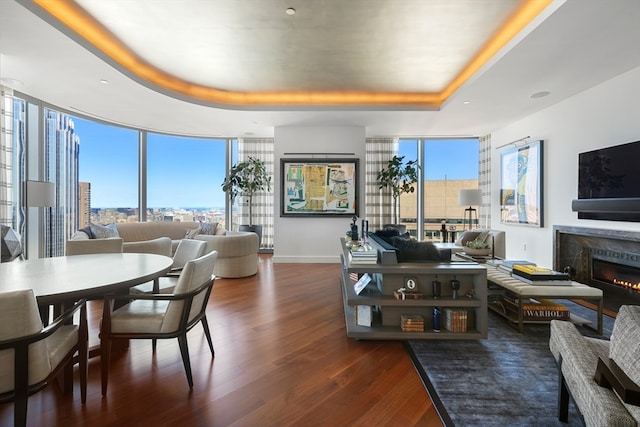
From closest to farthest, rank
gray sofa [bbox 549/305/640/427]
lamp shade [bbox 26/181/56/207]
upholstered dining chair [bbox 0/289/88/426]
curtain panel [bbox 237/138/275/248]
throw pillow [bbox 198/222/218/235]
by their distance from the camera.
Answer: gray sofa [bbox 549/305/640/427]
upholstered dining chair [bbox 0/289/88/426]
lamp shade [bbox 26/181/56/207]
throw pillow [bbox 198/222/218/235]
curtain panel [bbox 237/138/275/248]

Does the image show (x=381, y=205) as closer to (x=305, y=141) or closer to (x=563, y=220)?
(x=305, y=141)

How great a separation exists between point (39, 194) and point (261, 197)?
13.5 feet

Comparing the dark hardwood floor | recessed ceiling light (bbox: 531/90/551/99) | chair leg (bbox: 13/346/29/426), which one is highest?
recessed ceiling light (bbox: 531/90/551/99)

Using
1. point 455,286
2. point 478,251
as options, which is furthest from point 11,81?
point 478,251

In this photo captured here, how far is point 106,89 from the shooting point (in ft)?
12.4

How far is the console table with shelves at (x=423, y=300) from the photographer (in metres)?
2.32

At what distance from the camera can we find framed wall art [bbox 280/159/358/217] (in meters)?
5.59

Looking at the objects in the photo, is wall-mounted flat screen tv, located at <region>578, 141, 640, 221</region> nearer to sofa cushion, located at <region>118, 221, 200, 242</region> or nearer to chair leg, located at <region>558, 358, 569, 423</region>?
chair leg, located at <region>558, 358, 569, 423</region>

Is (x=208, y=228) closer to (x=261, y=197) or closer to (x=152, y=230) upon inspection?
(x=152, y=230)

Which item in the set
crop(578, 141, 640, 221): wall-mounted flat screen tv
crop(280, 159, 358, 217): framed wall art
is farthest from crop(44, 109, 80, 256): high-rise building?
crop(578, 141, 640, 221): wall-mounted flat screen tv

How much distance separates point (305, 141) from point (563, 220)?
4503mm

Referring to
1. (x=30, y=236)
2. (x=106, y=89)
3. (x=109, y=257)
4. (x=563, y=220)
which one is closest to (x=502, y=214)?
(x=563, y=220)

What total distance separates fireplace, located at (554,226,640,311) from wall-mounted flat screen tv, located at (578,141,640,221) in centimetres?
22

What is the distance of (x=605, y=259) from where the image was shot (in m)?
3.61
